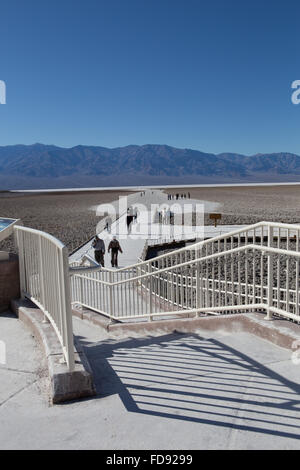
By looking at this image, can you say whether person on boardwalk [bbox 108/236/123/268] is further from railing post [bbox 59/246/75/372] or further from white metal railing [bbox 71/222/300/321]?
railing post [bbox 59/246/75/372]

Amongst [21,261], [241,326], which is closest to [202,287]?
[241,326]

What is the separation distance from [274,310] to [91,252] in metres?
12.9

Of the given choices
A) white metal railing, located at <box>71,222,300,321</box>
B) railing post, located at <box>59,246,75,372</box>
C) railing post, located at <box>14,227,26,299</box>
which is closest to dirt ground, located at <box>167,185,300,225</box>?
white metal railing, located at <box>71,222,300,321</box>

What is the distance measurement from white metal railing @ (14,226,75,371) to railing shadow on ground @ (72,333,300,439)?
528mm

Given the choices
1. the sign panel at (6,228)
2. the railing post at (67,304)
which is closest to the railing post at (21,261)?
the sign panel at (6,228)

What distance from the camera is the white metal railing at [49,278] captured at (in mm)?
3709

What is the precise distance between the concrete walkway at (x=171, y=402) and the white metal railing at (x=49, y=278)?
0.49 metres

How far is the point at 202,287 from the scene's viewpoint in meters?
7.37

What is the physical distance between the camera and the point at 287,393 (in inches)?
134

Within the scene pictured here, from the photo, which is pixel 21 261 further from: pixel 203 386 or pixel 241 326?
pixel 203 386

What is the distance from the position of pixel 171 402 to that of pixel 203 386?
0.37m

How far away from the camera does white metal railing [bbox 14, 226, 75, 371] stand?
3.71m

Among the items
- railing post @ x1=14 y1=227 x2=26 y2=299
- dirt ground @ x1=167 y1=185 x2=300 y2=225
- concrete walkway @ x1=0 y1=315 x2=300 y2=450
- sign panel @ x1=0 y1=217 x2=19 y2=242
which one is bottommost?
dirt ground @ x1=167 y1=185 x2=300 y2=225
